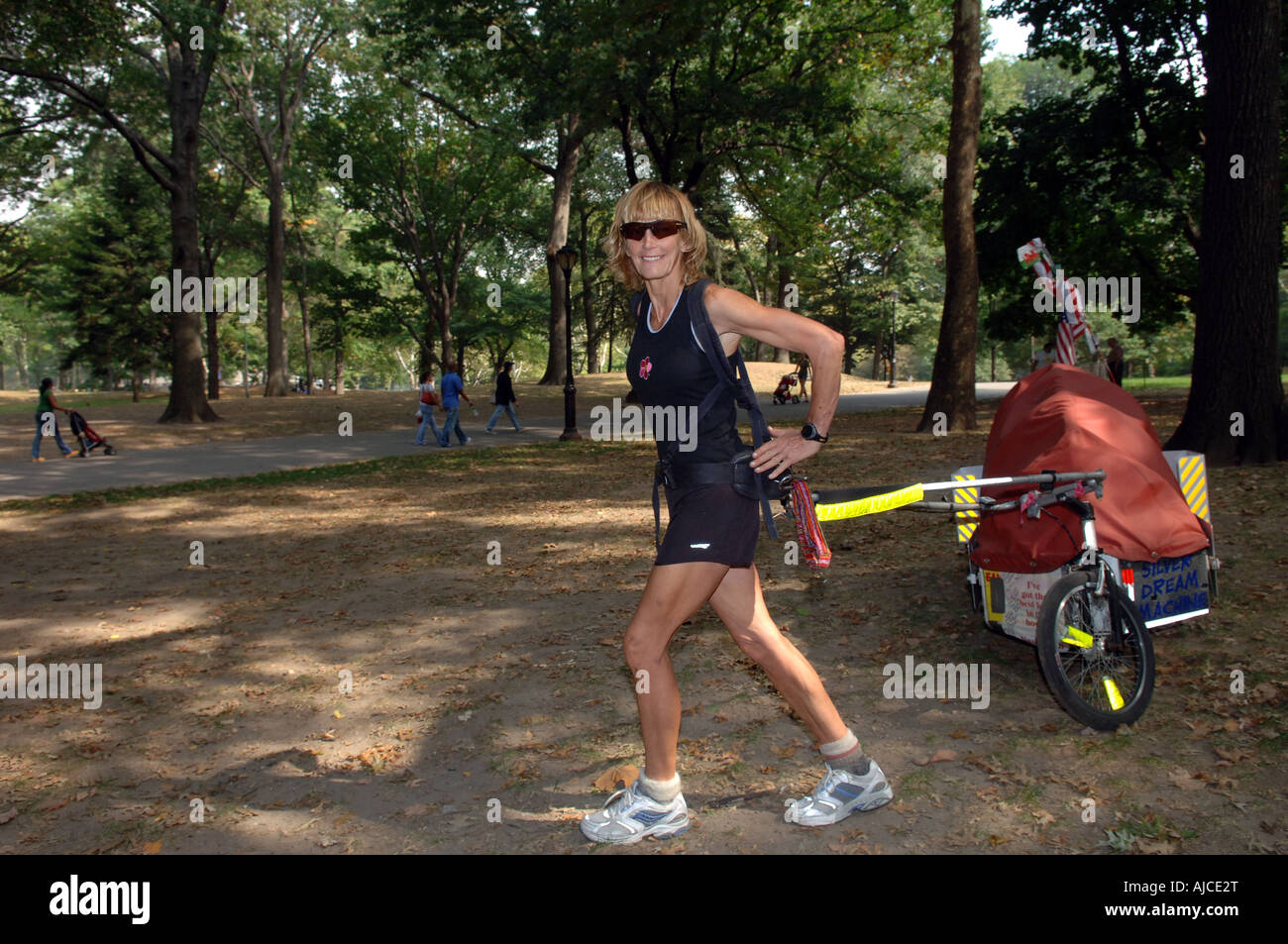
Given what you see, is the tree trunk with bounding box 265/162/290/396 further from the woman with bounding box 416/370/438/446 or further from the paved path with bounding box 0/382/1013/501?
the woman with bounding box 416/370/438/446

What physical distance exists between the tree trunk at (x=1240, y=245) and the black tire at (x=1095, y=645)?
792 centimetres

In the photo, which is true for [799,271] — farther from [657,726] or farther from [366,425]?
[657,726]

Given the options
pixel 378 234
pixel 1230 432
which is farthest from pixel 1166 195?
pixel 378 234

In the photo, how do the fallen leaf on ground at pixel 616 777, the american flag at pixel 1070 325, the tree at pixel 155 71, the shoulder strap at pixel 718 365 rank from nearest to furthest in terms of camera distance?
the shoulder strap at pixel 718 365
the fallen leaf on ground at pixel 616 777
the american flag at pixel 1070 325
the tree at pixel 155 71

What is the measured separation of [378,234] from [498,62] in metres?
20.6

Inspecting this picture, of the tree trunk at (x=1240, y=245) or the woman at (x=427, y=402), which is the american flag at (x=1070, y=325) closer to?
the tree trunk at (x=1240, y=245)

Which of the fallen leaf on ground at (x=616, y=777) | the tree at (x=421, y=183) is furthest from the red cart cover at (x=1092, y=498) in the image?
the tree at (x=421, y=183)

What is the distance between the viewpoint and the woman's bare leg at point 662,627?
341cm

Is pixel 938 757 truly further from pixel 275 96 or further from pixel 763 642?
pixel 275 96

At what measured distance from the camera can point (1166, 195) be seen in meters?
23.0

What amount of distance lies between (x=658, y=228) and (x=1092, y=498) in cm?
271

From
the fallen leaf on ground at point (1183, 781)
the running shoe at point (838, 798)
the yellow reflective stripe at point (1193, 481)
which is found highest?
the yellow reflective stripe at point (1193, 481)

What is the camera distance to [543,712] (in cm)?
521

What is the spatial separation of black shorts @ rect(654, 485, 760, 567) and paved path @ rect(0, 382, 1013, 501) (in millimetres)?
14221
